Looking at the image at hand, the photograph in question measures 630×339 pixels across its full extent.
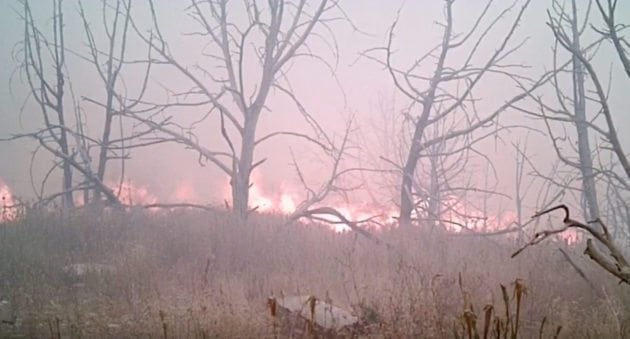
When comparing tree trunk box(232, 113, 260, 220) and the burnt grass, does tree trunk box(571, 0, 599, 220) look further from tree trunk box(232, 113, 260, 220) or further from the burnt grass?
tree trunk box(232, 113, 260, 220)

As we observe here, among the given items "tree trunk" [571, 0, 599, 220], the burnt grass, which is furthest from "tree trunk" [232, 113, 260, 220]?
"tree trunk" [571, 0, 599, 220]

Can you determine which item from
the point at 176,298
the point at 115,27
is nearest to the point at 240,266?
the point at 176,298

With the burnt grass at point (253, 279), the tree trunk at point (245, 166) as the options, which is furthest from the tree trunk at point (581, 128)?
the tree trunk at point (245, 166)

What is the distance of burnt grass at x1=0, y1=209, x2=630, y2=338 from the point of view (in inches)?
213

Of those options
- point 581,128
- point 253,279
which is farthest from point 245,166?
point 581,128

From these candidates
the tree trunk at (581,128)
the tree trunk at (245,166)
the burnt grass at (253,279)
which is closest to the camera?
the burnt grass at (253,279)

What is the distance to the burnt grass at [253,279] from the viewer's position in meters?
5.41

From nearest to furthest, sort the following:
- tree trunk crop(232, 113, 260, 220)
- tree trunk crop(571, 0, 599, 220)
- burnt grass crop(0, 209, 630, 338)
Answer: burnt grass crop(0, 209, 630, 338)
tree trunk crop(571, 0, 599, 220)
tree trunk crop(232, 113, 260, 220)

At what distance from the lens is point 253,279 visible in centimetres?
768

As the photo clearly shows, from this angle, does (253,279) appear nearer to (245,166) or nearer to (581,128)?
(245,166)

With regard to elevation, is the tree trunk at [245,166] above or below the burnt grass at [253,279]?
above

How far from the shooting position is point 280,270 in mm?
8641

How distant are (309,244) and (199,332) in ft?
17.2

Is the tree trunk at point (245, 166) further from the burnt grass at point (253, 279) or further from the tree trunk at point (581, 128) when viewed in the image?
the tree trunk at point (581, 128)
